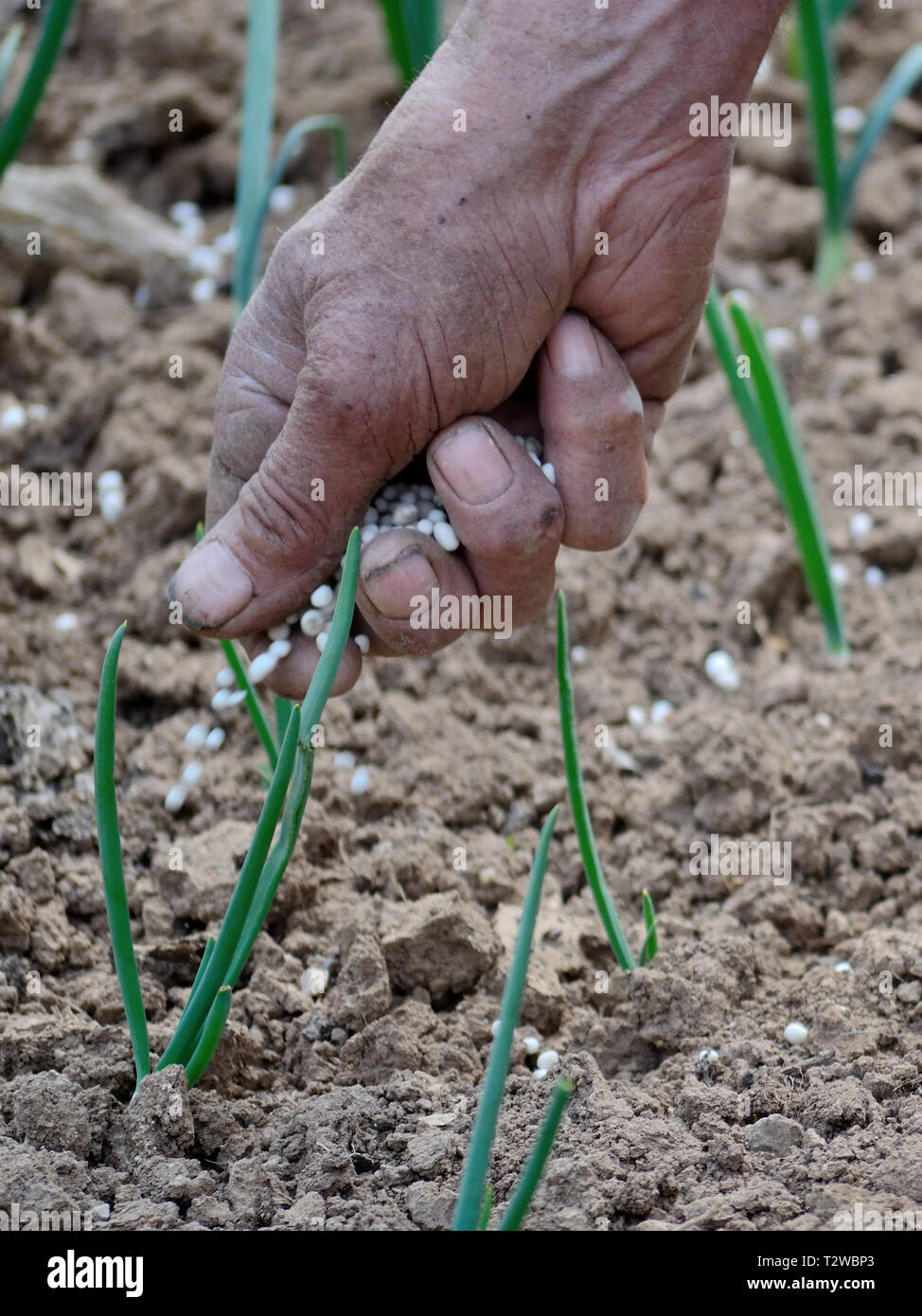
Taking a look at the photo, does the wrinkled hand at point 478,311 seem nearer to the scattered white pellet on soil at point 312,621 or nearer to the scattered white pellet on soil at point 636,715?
the scattered white pellet on soil at point 312,621

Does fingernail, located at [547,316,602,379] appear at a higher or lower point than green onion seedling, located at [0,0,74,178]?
lower

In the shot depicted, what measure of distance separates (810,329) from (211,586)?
161 centimetres

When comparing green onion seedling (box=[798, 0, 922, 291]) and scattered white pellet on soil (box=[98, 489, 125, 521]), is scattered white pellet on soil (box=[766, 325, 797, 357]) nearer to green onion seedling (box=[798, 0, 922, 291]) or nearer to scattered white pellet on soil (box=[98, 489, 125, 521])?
green onion seedling (box=[798, 0, 922, 291])

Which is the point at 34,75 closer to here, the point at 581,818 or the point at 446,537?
the point at 446,537

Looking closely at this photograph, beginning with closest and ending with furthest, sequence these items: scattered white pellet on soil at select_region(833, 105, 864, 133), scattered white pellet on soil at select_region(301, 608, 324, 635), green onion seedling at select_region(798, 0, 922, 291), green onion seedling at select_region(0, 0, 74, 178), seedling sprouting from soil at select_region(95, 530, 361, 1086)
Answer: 1. seedling sprouting from soil at select_region(95, 530, 361, 1086)
2. scattered white pellet on soil at select_region(301, 608, 324, 635)
3. green onion seedling at select_region(0, 0, 74, 178)
4. green onion seedling at select_region(798, 0, 922, 291)
5. scattered white pellet on soil at select_region(833, 105, 864, 133)

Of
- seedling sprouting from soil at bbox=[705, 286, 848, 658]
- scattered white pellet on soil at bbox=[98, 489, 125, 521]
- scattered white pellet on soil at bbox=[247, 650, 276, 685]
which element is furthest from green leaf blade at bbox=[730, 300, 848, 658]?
scattered white pellet on soil at bbox=[98, 489, 125, 521]

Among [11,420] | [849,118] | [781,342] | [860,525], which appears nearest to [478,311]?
[860,525]

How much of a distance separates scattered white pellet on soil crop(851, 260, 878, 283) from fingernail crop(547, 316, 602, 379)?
1.50 metres

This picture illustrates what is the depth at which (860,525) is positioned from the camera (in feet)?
7.20

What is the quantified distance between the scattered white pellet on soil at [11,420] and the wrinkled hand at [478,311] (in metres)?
1.00

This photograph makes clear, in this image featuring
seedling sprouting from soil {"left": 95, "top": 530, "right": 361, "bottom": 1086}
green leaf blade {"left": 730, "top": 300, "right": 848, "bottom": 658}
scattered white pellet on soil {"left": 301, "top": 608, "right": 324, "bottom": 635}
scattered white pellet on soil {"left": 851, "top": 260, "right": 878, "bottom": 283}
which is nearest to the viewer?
seedling sprouting from soil {"left": 95, "top": 530, "right": 361, "bottom": 1086}

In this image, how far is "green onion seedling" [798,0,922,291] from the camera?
229cm

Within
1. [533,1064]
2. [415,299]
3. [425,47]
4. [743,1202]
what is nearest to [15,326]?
[425,47]

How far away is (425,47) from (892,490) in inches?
40.8
